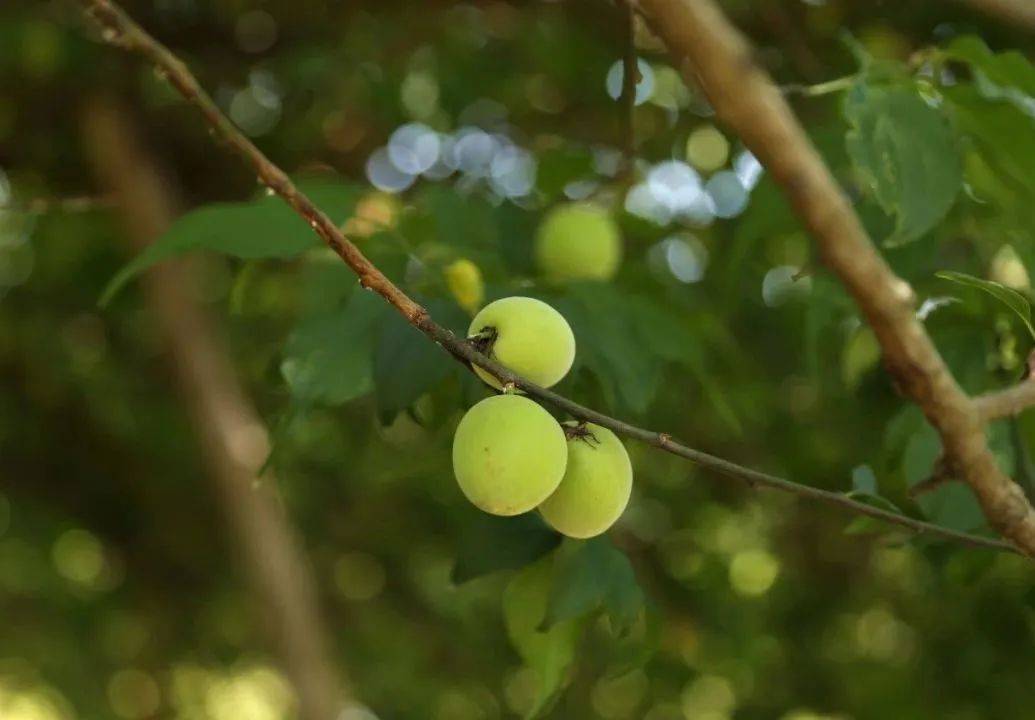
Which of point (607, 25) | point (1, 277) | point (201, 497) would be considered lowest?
point (201, 497)

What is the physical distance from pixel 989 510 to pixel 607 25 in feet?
5.90

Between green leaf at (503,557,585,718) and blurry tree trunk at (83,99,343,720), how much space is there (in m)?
1.35

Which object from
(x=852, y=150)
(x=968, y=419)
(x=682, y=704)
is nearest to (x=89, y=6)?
(x=852, y=150)

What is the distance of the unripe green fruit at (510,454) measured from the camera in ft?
2.42

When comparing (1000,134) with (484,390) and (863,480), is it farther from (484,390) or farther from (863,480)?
(484,390)

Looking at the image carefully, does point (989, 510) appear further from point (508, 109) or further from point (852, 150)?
point (508, 109)

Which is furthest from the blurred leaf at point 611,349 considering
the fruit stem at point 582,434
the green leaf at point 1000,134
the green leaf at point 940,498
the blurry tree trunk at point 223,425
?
the blurry tree trunk at point 223,425

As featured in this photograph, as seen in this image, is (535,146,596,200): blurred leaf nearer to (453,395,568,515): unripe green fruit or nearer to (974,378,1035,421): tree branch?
(453,395,568,515): unripe green fruit

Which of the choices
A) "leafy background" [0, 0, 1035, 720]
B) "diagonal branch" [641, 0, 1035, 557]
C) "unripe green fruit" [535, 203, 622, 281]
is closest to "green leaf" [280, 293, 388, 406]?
"leafy background" [0, 0, 1035, 720]

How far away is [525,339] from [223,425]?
1.67m

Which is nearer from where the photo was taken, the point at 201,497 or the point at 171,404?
the point at 171,404

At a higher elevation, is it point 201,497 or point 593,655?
point 593,655

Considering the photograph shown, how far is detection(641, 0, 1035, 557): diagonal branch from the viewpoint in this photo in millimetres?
435

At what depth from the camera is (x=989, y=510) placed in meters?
0.68
